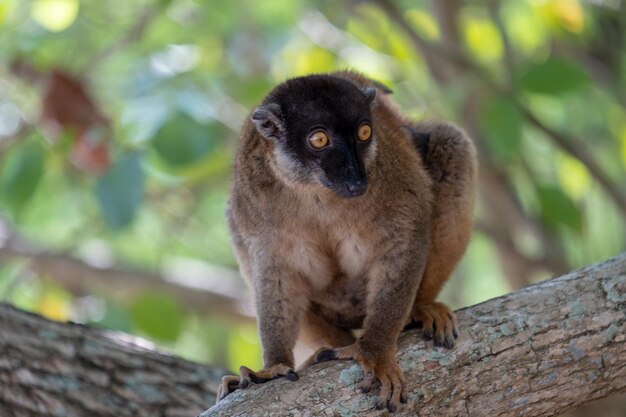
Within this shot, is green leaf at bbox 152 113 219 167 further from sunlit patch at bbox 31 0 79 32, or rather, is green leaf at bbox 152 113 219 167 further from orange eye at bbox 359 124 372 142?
orange eye at bbox 359 124 372 142

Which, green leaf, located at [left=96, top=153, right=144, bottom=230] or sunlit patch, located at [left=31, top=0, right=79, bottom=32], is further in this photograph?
sunlit patch, located at [left=31, top=0, right=79, bottom=32]

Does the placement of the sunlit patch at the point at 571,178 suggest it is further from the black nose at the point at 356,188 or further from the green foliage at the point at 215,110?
the black nose at the point at 356,188

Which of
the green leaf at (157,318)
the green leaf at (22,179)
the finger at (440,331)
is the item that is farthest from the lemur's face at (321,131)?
the green leaf at (22,179)

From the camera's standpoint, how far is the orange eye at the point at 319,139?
15.9ft

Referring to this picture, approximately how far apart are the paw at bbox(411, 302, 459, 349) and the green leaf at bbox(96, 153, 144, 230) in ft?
7.19

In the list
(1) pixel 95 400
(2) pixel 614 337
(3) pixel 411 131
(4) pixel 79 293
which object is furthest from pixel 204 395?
(4) pixel 79 293

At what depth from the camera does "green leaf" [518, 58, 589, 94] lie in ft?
21.3

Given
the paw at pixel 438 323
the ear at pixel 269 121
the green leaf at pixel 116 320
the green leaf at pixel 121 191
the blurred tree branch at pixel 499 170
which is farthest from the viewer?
the blurred tree branch at pixel 499 170

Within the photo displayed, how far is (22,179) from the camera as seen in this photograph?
645 cm

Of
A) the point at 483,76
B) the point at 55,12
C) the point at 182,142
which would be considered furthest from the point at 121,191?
the point at 483,76

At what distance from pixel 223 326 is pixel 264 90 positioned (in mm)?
3608

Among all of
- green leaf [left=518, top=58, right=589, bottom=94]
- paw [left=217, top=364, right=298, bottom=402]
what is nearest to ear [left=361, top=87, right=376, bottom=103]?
paw [left=217, top=364, right=298, bottom=402]

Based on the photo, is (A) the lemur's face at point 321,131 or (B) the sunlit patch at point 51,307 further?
(B) the sunlit patch at point 51,307

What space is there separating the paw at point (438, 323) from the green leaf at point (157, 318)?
2137 millimetres
